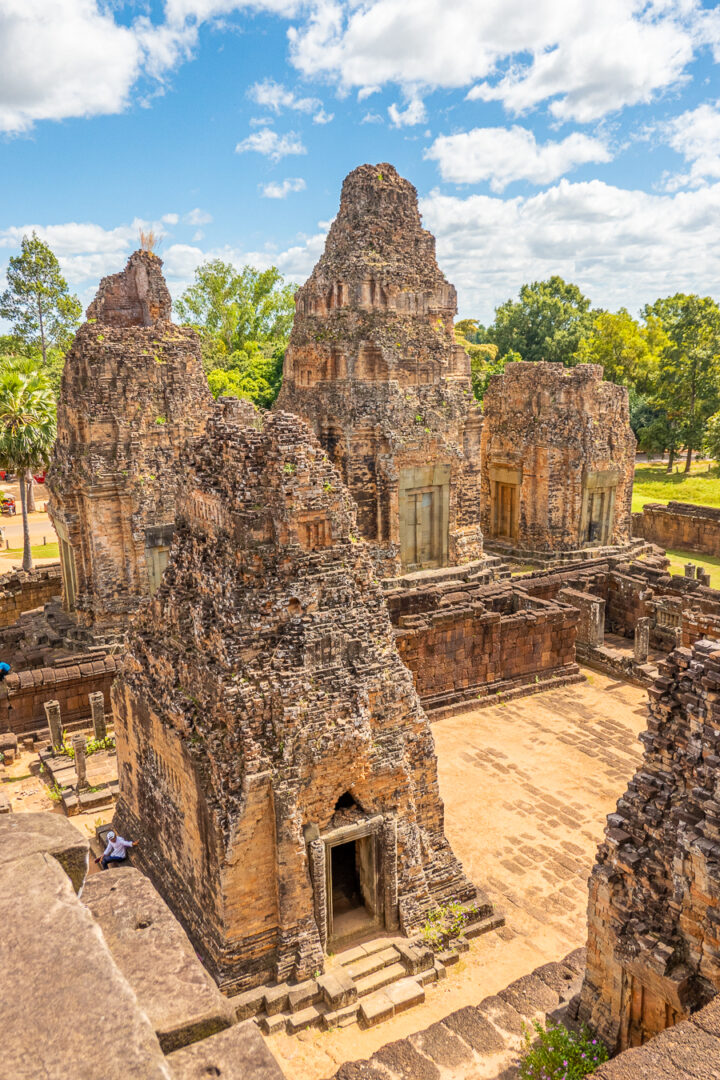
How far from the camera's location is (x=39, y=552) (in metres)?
30.7

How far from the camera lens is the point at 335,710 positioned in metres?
7.95

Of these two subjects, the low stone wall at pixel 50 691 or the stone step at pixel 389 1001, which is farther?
the low stone wall at pixel 50 691

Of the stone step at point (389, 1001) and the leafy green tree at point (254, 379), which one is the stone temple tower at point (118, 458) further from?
the leafy green tree at point (254, 379)

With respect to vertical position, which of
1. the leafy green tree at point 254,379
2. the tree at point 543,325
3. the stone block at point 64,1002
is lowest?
the stone block at point 64,1002

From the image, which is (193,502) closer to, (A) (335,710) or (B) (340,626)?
(B) (340,626)

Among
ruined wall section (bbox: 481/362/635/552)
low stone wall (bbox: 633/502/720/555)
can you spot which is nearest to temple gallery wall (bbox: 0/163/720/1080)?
ruined wall section (bbox: 481/362/635/552)

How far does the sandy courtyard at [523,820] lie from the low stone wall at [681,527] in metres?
14.6

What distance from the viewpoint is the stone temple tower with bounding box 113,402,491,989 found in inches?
301

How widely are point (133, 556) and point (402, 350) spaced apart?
8368 mm

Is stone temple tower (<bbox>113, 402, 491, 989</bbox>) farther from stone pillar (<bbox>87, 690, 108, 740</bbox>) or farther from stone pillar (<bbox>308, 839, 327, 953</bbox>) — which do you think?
stone pillar (<bbox>87, 690, 108, 740</bbox>)

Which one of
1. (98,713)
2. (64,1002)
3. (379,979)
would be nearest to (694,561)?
(98,713)

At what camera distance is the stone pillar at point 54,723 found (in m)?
13.4

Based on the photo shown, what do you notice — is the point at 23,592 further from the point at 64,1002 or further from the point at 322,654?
the point at 64,1002

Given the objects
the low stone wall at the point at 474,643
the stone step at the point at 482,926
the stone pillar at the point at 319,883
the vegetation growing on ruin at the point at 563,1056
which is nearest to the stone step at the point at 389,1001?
the stone pillar at the point at 319,883
